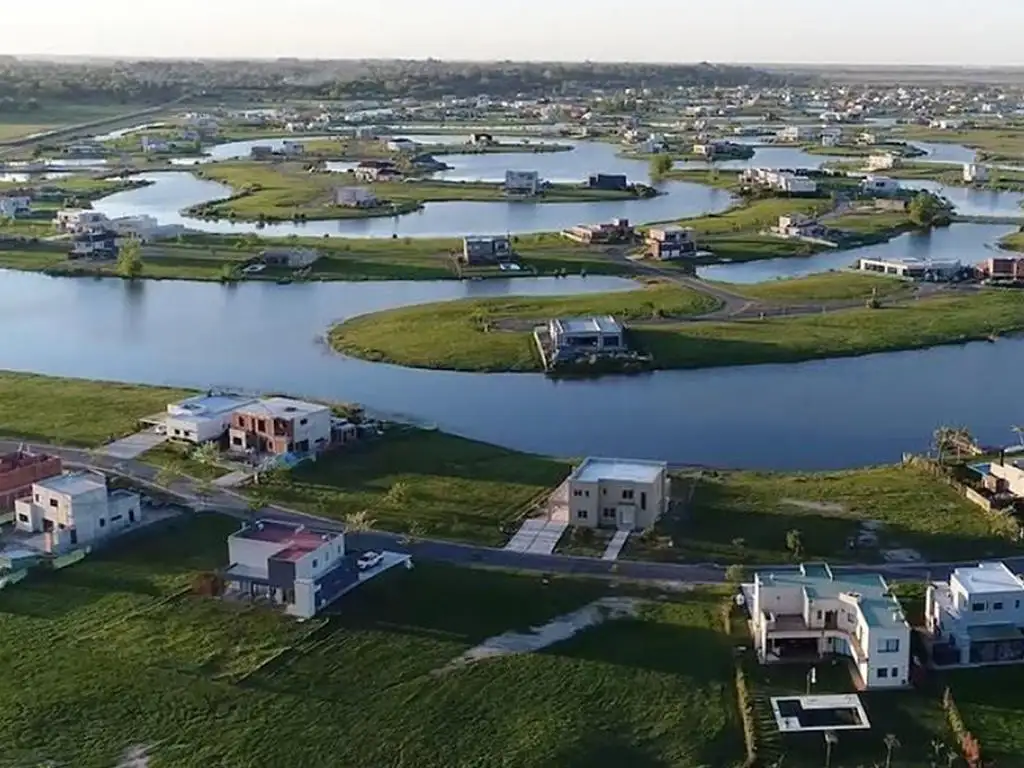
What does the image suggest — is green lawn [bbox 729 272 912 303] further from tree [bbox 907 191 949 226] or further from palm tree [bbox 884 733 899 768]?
palm tree [bbox 884 733 899 768]

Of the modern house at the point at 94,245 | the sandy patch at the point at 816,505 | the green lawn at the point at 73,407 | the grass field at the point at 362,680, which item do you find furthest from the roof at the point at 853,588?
the modern house at the point at 94,245

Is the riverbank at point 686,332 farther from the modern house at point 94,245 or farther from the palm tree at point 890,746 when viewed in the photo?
the palm tree at point 890,746

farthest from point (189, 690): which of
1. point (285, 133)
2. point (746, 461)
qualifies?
point (285, 133)

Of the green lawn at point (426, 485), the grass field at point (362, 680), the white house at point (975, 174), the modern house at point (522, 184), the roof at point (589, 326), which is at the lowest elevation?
the grass field at point (362, 680)

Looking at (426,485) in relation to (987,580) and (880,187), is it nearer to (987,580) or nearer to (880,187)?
(987,580)

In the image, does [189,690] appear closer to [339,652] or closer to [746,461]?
[339,652]

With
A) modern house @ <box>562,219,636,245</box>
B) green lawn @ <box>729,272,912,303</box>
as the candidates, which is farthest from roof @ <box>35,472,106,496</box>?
modern house @ <box>562,219,636,245</box>

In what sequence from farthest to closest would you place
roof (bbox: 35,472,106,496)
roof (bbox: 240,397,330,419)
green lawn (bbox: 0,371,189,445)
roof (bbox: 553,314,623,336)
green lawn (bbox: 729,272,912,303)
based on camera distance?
1. green lawn (bbox: 729,272,912,303)
2. roof (bbox: 553,314,623,336)
3. green lawn (bbox: 0,371,189,445)
4. roof (bbox: 240,397,330,419)
5. roof (bbox: 35,472,106,496)
